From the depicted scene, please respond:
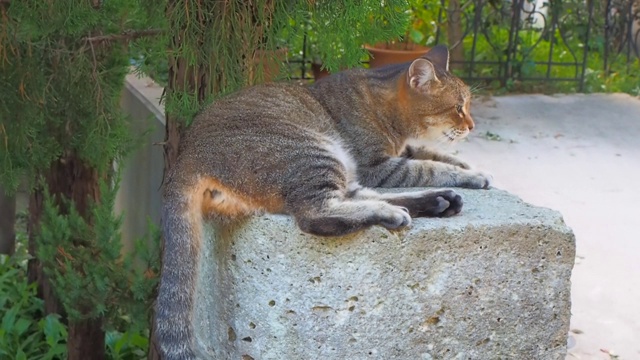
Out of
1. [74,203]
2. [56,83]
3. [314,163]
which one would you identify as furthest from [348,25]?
[74,203]

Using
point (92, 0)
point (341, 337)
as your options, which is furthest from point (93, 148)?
point (341, 337)

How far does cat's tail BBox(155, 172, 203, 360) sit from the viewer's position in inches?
110

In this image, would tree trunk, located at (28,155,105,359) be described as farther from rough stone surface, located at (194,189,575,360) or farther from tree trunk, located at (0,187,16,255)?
rough stone surface, located at (194,189,575,360)

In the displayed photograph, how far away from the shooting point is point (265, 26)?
3578mm

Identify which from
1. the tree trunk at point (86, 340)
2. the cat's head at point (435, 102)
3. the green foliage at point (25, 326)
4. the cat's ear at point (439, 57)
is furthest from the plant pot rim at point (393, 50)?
the cat's head at point (435, 102)

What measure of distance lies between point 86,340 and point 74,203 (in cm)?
77

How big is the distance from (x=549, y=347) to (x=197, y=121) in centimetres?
144

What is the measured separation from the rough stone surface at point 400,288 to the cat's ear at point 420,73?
79 cm

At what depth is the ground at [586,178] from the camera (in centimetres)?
509

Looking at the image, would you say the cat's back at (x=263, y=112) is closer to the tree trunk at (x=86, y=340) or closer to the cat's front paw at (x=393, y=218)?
the cat's front paw at (x=393, y=218)

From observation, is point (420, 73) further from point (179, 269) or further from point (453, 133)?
point (179, 269)

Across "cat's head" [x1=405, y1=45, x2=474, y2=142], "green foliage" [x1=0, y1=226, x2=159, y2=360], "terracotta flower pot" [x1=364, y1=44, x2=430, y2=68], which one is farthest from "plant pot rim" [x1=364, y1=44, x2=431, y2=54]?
"cat's head" [x1=405, y1=45, x2=474, y2=142]

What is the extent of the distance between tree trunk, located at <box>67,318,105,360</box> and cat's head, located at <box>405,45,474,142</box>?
229 cm

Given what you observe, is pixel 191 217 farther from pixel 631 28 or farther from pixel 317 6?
pixel 631 28
